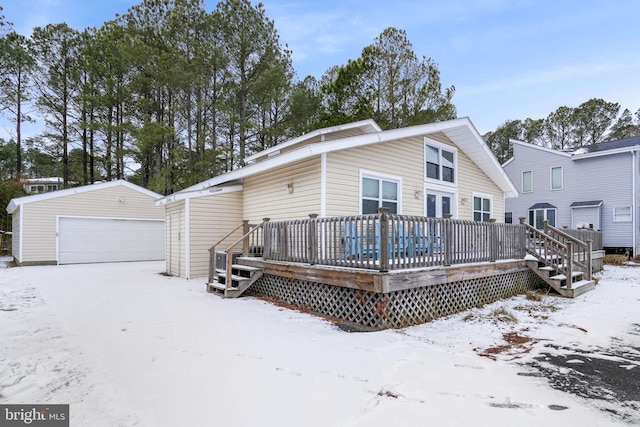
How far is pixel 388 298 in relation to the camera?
15.5 ft

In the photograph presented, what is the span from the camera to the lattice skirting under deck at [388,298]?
4832mm

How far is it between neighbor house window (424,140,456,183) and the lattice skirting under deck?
371cm

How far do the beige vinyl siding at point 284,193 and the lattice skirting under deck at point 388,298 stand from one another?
1.91 meters

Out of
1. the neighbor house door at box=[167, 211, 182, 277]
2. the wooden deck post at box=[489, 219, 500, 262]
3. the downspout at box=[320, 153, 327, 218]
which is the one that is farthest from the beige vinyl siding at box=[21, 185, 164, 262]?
the wooden deck post at box=[489, 219, 500, 262]

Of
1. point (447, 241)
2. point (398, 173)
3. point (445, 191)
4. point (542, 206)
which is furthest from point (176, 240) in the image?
point (542, 206)

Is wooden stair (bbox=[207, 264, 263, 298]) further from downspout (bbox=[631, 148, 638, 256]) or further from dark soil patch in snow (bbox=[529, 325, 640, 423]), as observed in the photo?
downspout (bbox=[631, 148, 638, 256])

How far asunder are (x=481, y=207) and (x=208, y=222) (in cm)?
900

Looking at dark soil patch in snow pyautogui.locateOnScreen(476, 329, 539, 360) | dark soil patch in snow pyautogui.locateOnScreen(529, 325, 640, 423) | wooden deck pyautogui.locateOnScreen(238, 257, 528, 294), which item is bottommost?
dark soil patch in snow pyautogui.locateOnScreen(476, 329, 539, 360)

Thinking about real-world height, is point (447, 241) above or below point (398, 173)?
below

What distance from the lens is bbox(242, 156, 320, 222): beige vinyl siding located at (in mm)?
7531

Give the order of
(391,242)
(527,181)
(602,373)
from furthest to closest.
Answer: (527,181) < (391,242) < (602,373)

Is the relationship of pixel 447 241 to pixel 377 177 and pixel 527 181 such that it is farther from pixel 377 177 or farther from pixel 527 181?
pixel 527 181

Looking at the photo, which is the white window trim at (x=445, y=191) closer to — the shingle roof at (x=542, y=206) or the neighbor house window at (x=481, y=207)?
the neighbor house window at (x=481, y=207)

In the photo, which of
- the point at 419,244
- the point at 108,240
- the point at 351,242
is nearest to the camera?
the point at 351,242
